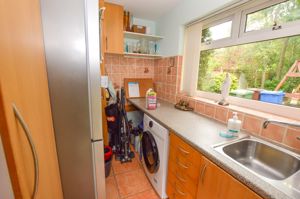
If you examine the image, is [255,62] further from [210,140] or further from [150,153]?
[150,153]

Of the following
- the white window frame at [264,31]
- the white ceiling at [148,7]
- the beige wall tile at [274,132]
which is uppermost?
the white ceiling at [148,7]

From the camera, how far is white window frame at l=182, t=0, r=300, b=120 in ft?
3.59

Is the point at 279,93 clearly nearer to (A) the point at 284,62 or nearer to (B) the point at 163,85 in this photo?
(A) the point at 284,62

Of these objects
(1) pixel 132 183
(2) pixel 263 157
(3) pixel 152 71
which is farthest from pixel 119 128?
(2) pixel 263 157

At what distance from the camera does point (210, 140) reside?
1014mm

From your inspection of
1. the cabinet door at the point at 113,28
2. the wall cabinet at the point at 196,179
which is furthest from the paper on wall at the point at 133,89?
the wall cabinet at the point at 196,179

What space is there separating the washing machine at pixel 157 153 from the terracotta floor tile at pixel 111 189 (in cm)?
40

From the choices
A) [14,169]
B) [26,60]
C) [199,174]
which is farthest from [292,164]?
[26,60]

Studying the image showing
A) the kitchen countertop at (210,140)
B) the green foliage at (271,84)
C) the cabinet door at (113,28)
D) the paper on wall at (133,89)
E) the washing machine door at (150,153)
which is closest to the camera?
the kitchen countertop at (210,140)

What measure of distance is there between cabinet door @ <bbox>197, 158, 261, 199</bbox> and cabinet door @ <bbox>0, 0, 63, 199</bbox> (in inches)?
34.4

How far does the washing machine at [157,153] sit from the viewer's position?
1298 mm

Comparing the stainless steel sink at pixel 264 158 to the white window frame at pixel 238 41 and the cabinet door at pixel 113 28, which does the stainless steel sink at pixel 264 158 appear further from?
the cabinet door at pixel 113 28

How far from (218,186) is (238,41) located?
4.45 ft

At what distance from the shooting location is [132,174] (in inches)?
69.9
